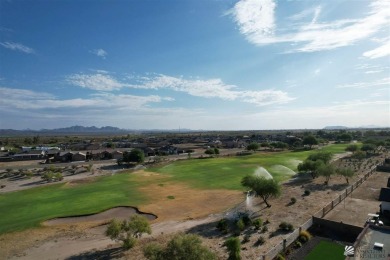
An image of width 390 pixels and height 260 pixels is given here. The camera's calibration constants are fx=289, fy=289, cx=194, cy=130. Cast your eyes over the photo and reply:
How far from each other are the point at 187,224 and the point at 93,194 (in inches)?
1106

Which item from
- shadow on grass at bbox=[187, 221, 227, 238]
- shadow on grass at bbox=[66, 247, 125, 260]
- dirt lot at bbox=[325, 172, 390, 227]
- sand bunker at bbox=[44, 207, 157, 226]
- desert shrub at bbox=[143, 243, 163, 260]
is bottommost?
shadow on grass at bbox=[66, 247, 125, 260]

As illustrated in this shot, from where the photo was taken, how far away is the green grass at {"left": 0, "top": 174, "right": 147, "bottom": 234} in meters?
45.9

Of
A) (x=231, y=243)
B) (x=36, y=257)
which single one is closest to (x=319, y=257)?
(x=231, y=243)

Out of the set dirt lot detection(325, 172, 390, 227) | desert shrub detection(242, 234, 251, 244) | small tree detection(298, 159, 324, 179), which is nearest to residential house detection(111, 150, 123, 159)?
small tree detection(298, 159, 324, 179)

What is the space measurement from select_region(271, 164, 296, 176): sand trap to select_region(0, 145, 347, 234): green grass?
3.63 ft

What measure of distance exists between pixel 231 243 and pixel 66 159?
4182 inches

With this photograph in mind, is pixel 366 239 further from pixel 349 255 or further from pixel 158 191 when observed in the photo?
pixel 158 191

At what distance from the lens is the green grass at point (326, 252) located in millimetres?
30203

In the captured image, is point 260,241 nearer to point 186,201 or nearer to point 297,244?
point 297,244

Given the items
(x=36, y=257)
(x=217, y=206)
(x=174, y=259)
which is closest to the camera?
(x=174, y=259)

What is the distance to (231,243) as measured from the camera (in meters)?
29.4

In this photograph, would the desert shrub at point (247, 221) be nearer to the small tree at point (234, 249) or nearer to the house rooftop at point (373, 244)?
the small tree at point (234, 249)

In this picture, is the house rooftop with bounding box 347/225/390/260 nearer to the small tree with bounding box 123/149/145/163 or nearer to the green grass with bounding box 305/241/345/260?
the green grass with bounding box 305/241/345/260

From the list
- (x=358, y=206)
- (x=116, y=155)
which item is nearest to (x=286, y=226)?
(x=358, y=206)
